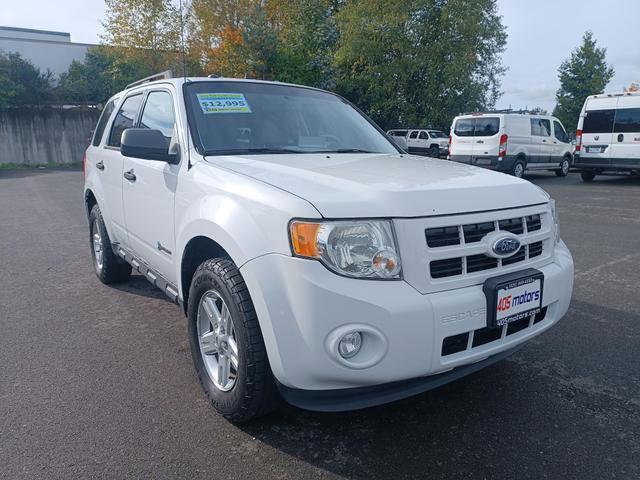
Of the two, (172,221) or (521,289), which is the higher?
(172,221)

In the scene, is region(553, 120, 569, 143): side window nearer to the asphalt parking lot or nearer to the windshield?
the asphalt parking lot

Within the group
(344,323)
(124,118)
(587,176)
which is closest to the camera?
(344,323)

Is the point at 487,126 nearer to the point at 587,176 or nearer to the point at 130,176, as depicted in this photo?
the point at 587,176

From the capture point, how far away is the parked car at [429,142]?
89.7 feet

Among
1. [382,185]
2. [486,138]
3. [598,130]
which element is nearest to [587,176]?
[598,130]

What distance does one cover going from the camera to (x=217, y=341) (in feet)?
9.07

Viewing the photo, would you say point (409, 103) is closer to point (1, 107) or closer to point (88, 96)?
point (88, 96)

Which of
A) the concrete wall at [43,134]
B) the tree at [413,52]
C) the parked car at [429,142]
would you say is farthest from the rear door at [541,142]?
the concrete wall at [43,134]

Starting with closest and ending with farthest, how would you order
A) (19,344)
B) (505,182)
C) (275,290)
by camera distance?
1. (275,290)
2. (505,182)
3. (19,344)

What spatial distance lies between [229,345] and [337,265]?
0.85 m

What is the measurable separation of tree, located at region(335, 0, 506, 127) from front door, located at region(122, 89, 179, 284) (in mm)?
23866

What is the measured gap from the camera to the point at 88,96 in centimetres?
3020

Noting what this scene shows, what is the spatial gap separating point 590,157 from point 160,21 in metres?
21.9

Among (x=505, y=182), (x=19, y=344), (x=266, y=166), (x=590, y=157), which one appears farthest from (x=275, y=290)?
(x=590, y=157)
